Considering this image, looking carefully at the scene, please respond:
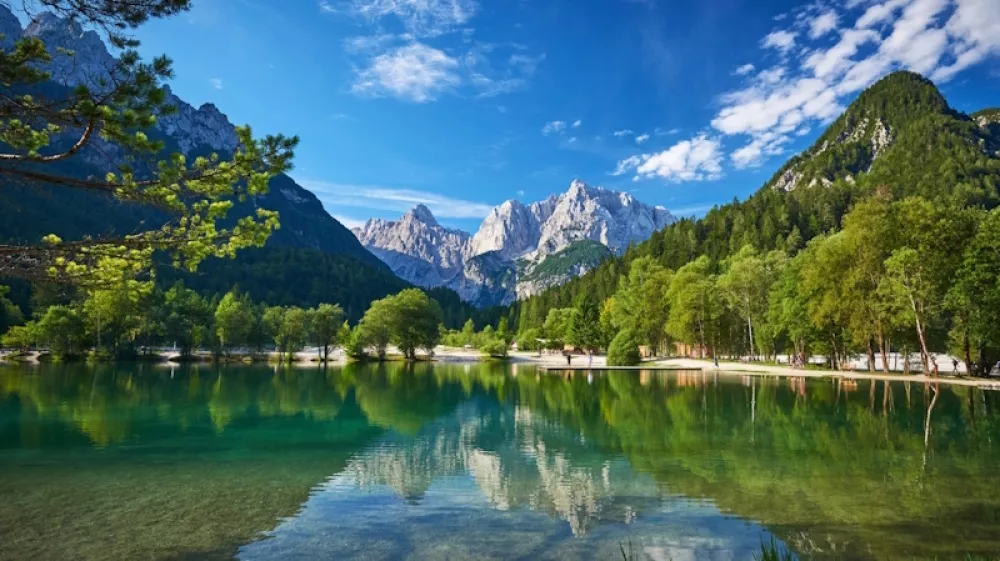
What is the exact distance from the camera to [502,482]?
16.9 metres

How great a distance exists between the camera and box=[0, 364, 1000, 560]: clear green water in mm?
Answer: 11586

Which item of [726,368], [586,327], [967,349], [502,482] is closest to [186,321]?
[586,327]

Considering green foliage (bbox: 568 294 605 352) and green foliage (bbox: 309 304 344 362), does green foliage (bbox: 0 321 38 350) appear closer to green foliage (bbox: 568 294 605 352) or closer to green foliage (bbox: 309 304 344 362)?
green foliage (bbox: 309 304 344 362)

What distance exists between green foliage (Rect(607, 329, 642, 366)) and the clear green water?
1918 inches

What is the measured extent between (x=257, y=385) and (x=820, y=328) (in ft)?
197

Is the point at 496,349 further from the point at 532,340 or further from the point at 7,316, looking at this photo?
the point at 7,316

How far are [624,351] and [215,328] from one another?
74.0 m

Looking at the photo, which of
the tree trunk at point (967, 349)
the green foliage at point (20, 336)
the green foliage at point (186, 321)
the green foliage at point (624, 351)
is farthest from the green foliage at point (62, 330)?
the tree trunk at point (967, 349)

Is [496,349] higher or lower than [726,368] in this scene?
higher

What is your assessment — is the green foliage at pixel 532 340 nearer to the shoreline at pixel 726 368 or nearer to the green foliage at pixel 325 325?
the shoreline at pixel 726 368

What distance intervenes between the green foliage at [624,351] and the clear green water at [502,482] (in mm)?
48724

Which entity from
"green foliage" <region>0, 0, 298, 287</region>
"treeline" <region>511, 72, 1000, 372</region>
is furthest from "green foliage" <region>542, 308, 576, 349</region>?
"green foliage" <region>0, 0, 298, 287</region>

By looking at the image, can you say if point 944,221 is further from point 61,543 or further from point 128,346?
point 128,346

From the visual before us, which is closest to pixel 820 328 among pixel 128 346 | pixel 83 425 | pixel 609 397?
pixel 609 397
